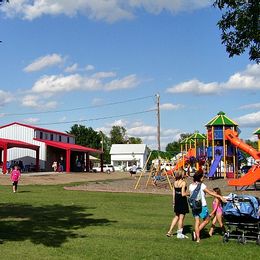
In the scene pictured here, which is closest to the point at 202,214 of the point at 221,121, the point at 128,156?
the point at 221,121

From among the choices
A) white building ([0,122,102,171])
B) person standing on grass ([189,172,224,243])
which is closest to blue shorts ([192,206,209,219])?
person standing on grass ([189,172,224,243])

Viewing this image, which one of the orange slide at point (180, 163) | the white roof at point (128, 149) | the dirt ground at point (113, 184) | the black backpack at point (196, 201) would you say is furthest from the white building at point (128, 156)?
the black backpack at point (196, 201)

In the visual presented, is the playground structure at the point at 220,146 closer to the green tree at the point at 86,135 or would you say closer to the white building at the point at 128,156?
the white building at the point at 128,156

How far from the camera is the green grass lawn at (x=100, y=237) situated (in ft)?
30.7

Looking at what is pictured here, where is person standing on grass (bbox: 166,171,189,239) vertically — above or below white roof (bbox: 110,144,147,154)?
below

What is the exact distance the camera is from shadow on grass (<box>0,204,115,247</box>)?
1117 centimetres

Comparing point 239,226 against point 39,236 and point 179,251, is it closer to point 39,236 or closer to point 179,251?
point 179,251

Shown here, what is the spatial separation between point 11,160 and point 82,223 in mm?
50272

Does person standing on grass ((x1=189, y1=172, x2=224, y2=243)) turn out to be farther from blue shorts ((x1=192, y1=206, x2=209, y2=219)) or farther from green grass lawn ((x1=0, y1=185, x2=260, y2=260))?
green grass lawn ((x1=0, y1=185, x2=260, y2=260))

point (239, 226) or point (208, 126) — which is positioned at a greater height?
point (208, 126)

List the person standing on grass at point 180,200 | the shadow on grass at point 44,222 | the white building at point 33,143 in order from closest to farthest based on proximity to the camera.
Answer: the shadow on grass at point 44,222 → the person standing on grass at point 180,200 → the white building at point 33,143

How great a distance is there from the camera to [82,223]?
13734mm

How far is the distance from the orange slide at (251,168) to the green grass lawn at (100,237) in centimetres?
1219

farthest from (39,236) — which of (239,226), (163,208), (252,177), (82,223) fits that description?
(252,177)
